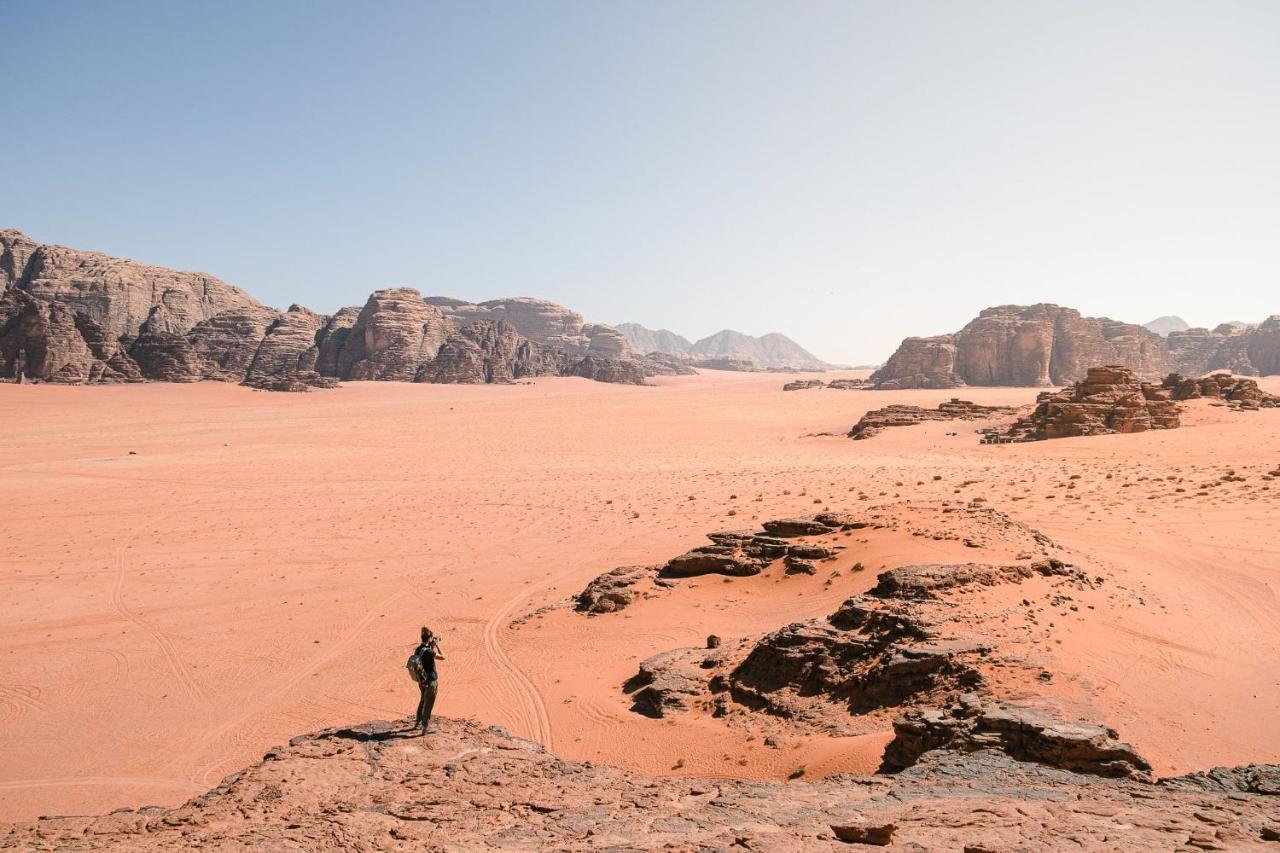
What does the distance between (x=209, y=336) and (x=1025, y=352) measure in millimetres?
99307

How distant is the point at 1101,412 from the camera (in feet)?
106

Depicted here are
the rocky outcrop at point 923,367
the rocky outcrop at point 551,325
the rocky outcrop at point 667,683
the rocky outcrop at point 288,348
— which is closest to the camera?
the rocky outcrop at point 667,683

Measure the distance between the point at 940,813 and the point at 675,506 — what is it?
1637 cm

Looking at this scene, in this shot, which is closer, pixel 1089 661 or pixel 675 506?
pixel 1089 661

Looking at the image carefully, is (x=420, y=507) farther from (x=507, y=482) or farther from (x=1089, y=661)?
(x=1089, y=661)

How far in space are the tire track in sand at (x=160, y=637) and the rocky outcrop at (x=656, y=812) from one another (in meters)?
5.08

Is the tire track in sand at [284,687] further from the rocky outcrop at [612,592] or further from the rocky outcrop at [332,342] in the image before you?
the rocky outcrop at [332,342]

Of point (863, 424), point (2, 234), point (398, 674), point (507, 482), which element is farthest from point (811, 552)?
point (2, 234)

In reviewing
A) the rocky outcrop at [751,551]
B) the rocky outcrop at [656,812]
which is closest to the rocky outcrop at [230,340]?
the rocky outcrop at [751,551]

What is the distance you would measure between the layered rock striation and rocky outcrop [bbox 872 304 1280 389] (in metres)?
44.9

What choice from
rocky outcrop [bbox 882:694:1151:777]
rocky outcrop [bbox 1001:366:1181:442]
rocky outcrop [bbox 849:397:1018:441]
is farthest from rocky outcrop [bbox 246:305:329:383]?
rocky outcrop [bbox 882:694:1151:777]

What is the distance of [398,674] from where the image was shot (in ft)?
34.1

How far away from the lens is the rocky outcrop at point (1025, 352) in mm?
79688

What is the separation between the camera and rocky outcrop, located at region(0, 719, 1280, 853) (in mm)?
4168
